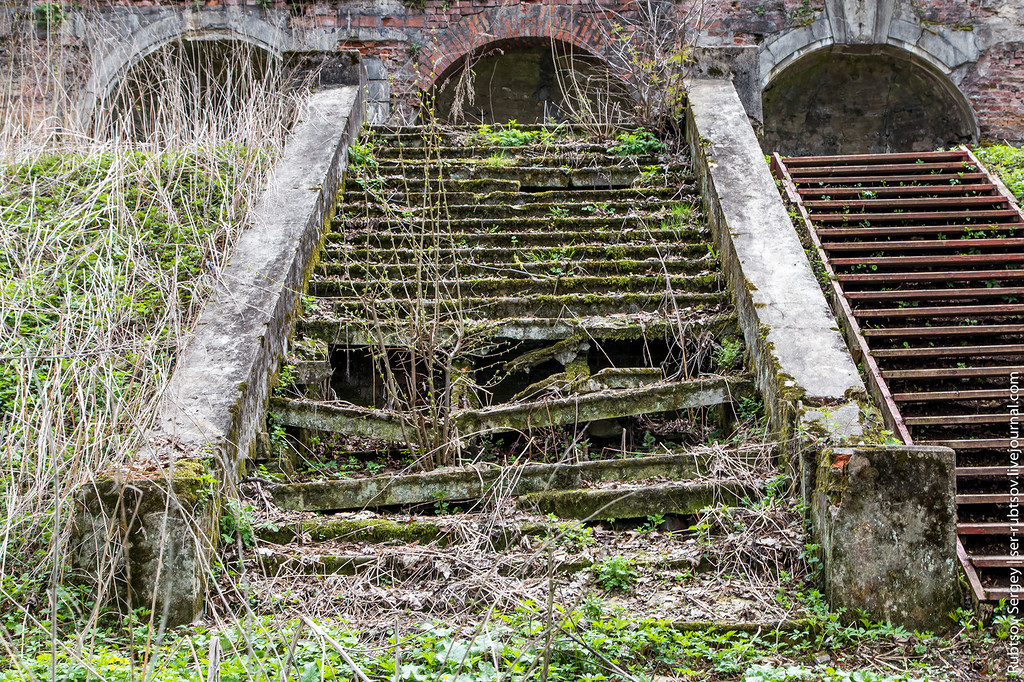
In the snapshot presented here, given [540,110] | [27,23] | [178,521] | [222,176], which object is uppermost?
[27,23]

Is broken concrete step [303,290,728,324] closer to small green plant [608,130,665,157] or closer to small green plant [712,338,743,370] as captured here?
small green plant [712,338,743,370]

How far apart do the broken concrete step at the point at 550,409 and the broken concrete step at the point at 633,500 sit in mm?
591

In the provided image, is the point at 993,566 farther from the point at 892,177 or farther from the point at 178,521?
the point at 892,177

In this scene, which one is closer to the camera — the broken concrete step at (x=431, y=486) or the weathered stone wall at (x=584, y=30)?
the broken concrete step at (x=431, y=486)

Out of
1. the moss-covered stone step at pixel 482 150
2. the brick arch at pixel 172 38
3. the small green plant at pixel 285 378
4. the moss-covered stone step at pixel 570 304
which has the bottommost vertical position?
the small green plant at pixel 285 378

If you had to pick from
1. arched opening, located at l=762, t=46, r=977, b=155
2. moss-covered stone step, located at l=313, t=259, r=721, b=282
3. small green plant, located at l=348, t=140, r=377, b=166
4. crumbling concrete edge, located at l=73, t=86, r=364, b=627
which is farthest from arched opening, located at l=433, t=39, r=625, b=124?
moss-covered stone step, located at l=313, t=259, r=721, b=282

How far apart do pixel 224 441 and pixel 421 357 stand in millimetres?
1156

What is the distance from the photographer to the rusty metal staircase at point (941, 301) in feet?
13.3

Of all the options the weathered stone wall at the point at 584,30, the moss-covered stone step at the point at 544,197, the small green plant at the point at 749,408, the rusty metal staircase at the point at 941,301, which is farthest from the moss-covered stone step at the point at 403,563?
the weathered stone wall at the point at 584,30

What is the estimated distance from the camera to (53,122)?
8.19 meters

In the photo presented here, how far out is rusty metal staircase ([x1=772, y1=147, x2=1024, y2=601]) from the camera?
4.06 metres

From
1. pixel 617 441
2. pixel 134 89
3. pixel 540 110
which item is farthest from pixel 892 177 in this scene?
pixel 134 89

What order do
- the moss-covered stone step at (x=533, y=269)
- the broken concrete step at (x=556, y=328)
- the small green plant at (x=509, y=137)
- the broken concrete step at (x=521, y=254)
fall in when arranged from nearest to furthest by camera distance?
the broken concrete step at (x=556, y=328) < the moss-covered stone step at (x=533, y=269) < the broken concrete step at (x=521, y=254) < the small green plant at (x=509, y=137)

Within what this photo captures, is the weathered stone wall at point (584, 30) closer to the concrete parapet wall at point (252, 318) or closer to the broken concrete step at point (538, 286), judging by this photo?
the concrete parapet wall at point (252, 318)
